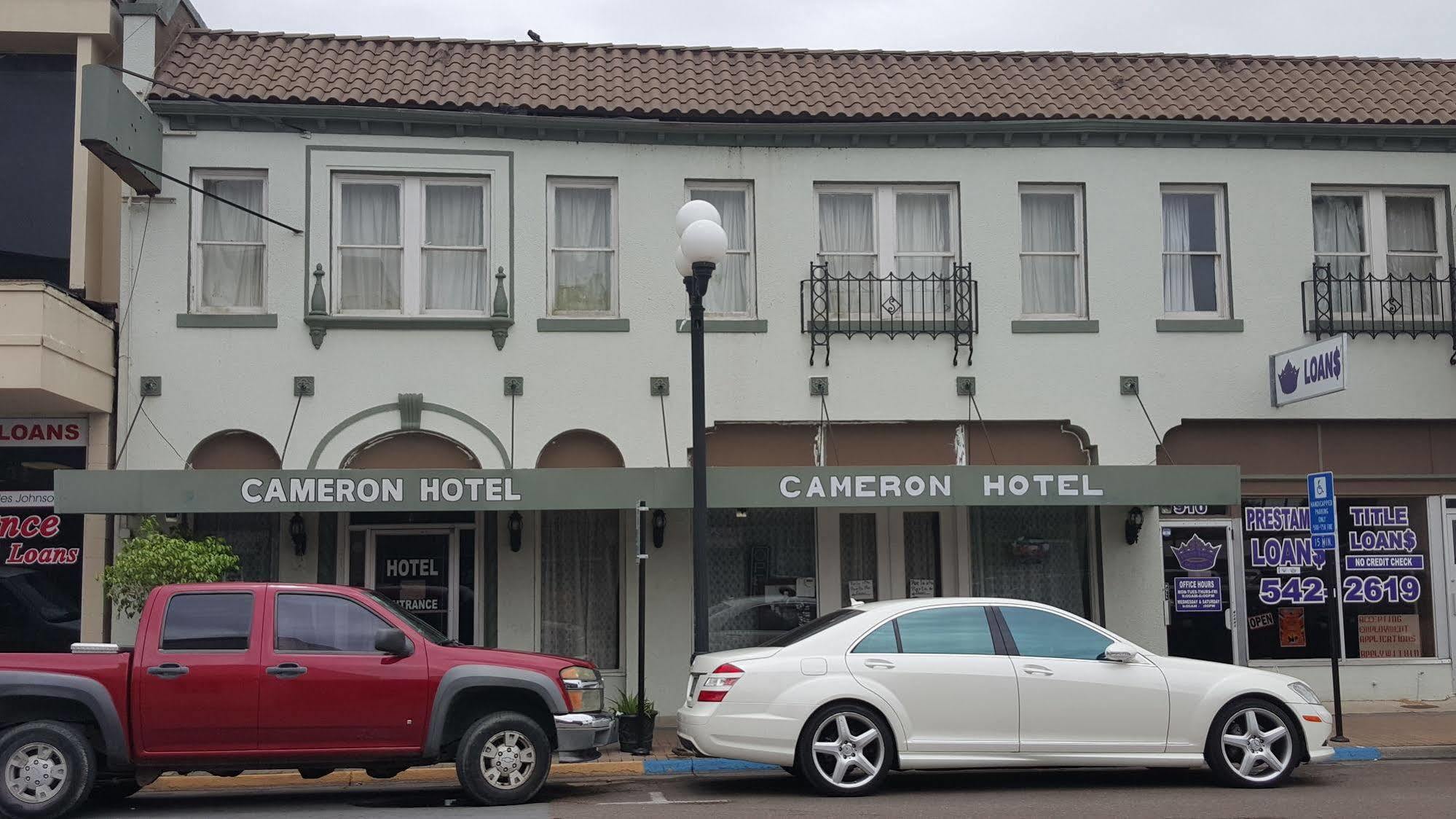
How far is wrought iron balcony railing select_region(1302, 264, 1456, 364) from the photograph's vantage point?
643 inches

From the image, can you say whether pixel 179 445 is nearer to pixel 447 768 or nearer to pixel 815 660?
pixel 447 768

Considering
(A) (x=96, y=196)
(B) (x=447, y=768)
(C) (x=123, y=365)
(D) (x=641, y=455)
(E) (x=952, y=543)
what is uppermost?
(A) (x=96, y=196)

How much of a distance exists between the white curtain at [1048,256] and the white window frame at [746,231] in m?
3.15

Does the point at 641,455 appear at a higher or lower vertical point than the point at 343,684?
higher

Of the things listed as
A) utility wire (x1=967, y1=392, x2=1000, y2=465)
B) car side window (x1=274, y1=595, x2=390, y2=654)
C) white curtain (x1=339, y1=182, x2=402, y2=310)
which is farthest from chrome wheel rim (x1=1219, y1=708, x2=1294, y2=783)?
white curtain (x1=339, y1=182, x2=402, y2=310)

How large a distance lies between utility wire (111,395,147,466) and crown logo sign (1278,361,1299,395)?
41.5 ft

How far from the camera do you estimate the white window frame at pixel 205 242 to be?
15.4 metres

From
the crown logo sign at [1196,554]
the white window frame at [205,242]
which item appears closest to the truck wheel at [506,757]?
the white window frame at [205,242]

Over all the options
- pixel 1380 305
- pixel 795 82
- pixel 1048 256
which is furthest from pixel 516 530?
pixel 1380 305

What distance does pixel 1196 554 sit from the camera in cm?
1630

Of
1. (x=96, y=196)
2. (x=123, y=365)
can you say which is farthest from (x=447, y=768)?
(x=96, y=196)

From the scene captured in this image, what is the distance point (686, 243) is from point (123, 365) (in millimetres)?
6936

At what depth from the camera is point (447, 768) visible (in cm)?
1252

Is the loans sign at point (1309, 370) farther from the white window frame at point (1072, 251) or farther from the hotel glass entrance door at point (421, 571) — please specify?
the hotel glass entrance door at point (421, 571)
